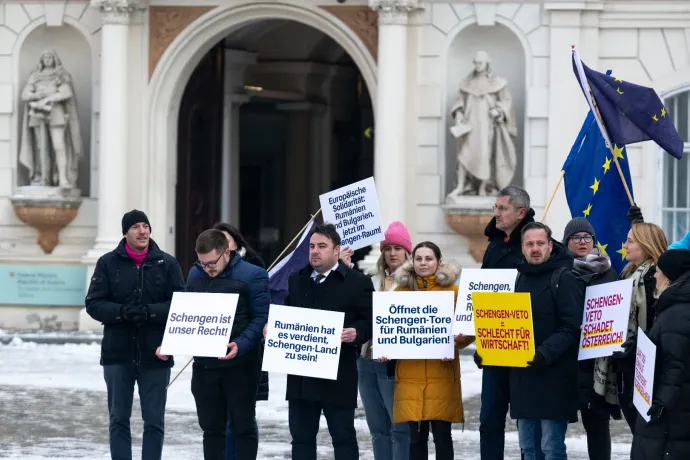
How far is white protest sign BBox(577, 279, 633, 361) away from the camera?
29.7ft

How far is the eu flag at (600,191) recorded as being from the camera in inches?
453

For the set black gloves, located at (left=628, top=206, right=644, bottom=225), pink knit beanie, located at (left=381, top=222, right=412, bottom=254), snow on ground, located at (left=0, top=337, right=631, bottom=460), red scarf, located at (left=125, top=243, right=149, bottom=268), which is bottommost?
snow on ground, located at (left=0, top=337, right=631, bottom=460)

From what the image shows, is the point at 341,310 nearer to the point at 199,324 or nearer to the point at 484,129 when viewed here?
the point at 199,324

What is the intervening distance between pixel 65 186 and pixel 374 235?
9228 mm

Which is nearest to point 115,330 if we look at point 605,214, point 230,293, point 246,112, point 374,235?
point 230,293

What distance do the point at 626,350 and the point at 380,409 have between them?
1.81 meters

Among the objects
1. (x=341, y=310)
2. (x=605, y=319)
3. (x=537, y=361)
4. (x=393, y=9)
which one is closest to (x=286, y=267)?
(x=341, y=310)

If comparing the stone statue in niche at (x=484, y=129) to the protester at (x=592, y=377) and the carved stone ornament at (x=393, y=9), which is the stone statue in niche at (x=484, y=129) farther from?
the protester at (x=592, y=377)

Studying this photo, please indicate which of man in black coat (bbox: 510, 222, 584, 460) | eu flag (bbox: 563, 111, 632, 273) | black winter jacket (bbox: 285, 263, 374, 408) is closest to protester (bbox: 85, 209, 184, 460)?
black winter jacket (bbox: 285, 263, 374, 408)

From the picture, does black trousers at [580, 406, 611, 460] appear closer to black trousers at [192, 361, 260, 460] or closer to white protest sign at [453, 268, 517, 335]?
white protest sign at [453, 268, 517, 335]

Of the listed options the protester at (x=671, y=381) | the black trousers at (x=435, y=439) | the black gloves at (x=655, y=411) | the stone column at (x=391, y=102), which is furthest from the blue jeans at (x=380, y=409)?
the stone column at (x=391, y=102)

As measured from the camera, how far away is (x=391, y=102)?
1878 centimetres

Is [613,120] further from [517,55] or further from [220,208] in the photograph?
[220,208]

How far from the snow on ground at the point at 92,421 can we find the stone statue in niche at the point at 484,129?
7.95ft
